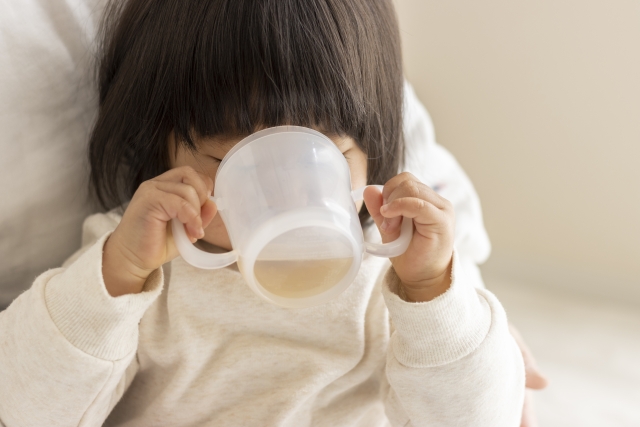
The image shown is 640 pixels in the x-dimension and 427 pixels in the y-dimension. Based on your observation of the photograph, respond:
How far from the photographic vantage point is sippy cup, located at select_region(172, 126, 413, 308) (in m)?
0.50

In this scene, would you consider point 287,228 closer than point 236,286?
Yes

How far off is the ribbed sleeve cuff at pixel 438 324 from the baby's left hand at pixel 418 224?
0.07ft

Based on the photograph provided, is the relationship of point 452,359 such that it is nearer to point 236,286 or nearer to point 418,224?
point 418,224

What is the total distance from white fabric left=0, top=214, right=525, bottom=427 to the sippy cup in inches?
5.3

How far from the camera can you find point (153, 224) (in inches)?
23.6

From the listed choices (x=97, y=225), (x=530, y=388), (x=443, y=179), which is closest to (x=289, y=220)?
(x=97, y=225)

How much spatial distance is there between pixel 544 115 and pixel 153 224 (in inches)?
32.1

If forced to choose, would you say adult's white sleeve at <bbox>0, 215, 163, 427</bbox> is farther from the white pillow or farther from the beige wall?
the beige wall

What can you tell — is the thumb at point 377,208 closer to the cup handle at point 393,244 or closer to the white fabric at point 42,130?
the cup handle at point 393,244

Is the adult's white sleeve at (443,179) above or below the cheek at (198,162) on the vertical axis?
below

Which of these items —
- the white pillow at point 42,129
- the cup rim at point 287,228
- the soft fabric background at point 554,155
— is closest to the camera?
the cup rim at point 287,228

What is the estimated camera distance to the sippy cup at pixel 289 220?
50 cm

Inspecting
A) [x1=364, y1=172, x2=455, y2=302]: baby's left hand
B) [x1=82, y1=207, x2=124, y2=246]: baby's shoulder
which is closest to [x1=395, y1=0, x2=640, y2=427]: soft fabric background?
[x1=364, y1=172, x2=455, y2=302]: baby's left hand

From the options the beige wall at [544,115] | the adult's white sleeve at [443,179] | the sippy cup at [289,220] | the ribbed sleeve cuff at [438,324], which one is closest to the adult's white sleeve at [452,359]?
the ribbed sleeve cuff at [438,324]
